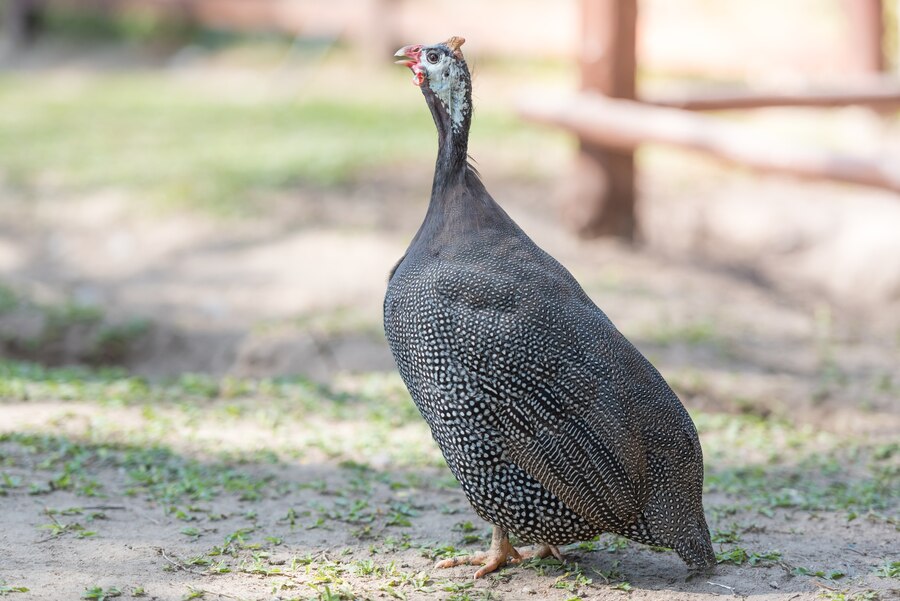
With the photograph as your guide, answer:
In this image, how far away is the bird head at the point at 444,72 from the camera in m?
3.30

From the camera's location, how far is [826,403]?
5.07 meters

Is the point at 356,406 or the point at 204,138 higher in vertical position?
the point at 204,138

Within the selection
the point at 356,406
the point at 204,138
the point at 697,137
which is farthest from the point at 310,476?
the point at 204,138

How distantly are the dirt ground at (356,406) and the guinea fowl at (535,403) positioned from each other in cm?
A: 26

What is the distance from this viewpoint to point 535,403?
307cm

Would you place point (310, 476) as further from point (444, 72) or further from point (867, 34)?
point (867, 34)

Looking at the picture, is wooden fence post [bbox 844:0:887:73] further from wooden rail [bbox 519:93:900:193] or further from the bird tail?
the bird tail

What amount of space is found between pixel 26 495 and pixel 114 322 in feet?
8.23

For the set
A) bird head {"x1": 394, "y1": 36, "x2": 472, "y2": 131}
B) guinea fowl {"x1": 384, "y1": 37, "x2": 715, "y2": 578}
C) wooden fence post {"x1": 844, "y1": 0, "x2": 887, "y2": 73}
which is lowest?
guinea fowl {"x1": 384, "y1": 37, "x2": 715, "y2": 578}

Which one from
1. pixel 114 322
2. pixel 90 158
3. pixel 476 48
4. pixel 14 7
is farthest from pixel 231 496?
pixel 14 7

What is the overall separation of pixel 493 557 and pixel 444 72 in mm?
1486

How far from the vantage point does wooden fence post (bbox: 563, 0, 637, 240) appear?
710cm

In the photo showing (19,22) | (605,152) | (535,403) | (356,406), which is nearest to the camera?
(535,403)

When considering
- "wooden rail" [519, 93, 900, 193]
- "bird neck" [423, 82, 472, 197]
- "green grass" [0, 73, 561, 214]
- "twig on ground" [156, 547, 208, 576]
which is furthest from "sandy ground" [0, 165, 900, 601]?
"bird neck" [423, 82, 472, 197]
